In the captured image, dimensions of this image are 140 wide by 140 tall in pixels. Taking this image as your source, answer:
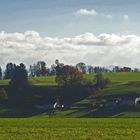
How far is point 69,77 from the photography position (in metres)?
177

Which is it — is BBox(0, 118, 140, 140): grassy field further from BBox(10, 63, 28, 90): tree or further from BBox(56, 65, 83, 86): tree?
BBox(56, 65, 83, 86): tree

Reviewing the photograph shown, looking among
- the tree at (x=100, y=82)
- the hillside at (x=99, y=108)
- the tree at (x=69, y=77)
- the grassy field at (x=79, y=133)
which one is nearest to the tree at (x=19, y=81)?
the tree at (x=69, y=77)

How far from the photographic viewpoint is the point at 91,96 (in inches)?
6211

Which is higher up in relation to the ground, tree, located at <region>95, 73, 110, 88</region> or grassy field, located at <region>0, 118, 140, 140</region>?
tree, located at <region>95, 73, 110, 88</region>

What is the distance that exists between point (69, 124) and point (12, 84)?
462ft

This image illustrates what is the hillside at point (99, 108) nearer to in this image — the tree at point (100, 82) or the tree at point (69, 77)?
the tree at point (100, 82)

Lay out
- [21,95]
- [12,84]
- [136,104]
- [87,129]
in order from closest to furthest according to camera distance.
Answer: [87,129] < [136,104] < [21,95] < [12,84]

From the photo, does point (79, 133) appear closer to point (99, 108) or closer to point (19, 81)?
point (99, 108)

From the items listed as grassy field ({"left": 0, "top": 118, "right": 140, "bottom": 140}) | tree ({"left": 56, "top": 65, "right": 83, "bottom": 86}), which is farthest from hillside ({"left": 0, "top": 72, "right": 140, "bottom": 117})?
grassy field ({"left": 0, "top": 118, "right": 140, "bottom": 140})

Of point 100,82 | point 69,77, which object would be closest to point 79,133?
point 69,77

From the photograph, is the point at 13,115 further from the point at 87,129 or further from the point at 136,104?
the point at 87,129

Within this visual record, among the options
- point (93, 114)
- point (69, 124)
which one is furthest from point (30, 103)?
point (69, 124)

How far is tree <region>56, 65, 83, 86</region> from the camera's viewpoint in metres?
174

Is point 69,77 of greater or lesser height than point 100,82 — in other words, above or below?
above
